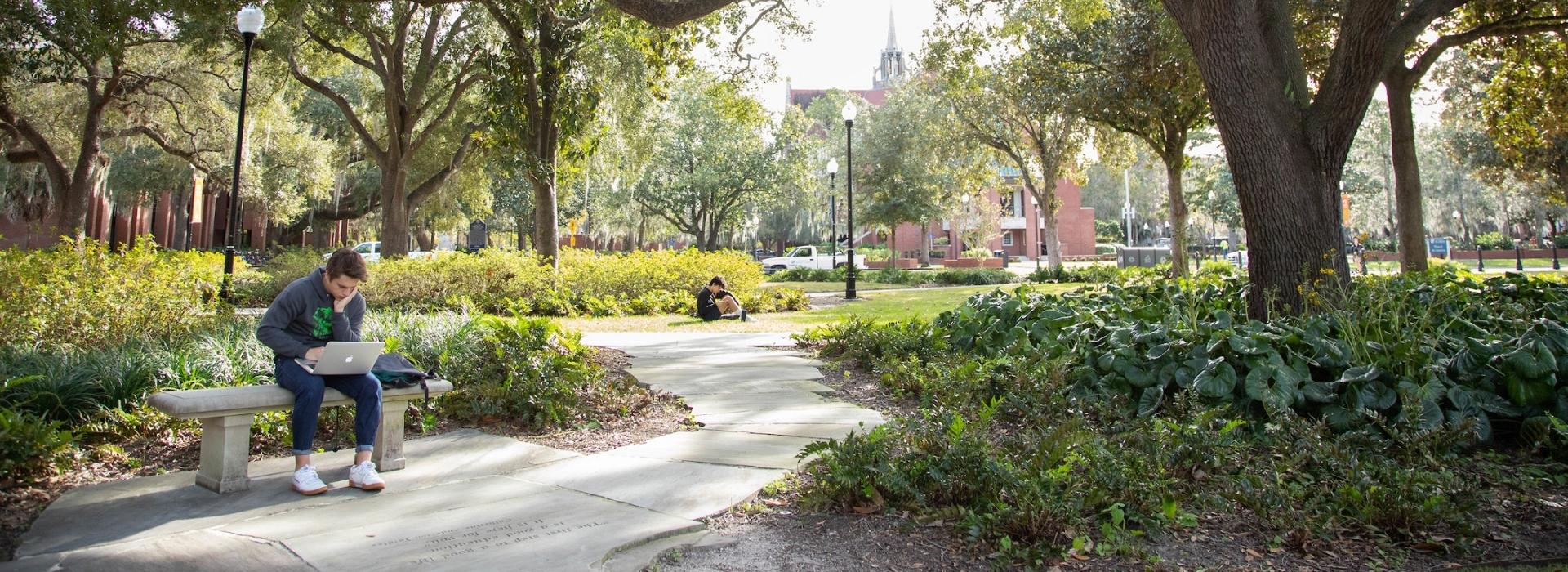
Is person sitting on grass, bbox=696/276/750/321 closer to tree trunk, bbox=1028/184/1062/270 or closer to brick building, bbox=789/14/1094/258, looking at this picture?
tree trunk, bbox=1028/184/1062/270

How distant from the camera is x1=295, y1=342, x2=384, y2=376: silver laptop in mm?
4336

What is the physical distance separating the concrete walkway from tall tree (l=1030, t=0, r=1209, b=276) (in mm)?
13830

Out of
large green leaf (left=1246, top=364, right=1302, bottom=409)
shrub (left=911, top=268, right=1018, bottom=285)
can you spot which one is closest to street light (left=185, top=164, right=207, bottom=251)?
shrub (left=911, top=268, right=1018, bottom=285)

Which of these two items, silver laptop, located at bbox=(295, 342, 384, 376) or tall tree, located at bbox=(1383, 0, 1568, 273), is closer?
silver laptop, located at bbox=(295, 342, 384, 376)

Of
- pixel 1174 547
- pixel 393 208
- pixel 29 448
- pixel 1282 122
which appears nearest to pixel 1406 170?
pixel 1282 122

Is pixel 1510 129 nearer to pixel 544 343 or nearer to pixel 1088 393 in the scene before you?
pixel 1088 393

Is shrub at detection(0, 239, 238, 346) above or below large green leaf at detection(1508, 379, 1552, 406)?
above

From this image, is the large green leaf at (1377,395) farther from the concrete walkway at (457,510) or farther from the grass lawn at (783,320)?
the grass lawn at (783,320)

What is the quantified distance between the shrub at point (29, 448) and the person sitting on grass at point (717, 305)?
949 cm

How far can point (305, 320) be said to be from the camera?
455cm

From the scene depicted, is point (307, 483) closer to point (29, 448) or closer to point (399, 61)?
point (29, 448)

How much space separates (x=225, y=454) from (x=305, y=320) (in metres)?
0.75

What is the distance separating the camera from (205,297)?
8.55 metres

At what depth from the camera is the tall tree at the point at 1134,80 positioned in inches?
666
